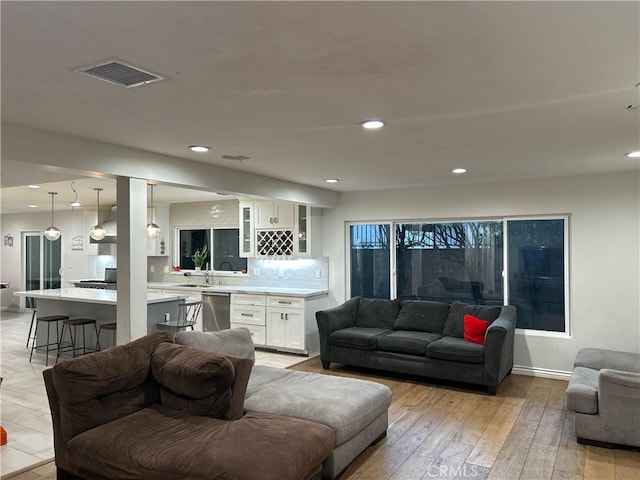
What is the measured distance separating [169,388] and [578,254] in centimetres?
468

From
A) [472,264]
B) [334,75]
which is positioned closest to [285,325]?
[472,264]

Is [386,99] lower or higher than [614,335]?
higher

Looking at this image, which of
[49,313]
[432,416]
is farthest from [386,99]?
[49,313]

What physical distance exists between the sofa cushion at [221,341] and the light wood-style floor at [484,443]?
128 cm

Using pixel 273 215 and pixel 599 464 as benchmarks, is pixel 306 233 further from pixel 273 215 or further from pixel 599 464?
pixel 599 464

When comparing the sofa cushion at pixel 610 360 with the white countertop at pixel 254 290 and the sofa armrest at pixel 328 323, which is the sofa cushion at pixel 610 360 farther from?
the white countertop at pixel 254 290

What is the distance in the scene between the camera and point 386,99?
2598 millimetres

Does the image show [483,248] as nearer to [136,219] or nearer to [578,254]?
[578,254]

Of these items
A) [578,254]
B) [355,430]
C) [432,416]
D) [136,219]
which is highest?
[136,219]

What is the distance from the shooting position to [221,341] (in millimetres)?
3830

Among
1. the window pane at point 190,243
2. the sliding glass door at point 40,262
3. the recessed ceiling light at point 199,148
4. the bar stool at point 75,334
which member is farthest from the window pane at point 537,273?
the sliding glass door at point 40,262

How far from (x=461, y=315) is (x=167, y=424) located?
387cm

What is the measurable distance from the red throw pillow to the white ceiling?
2.13 metres

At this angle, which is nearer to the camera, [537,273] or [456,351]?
[456,351]
